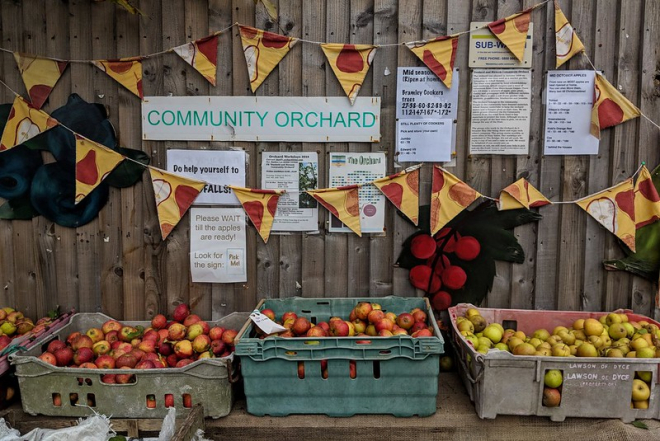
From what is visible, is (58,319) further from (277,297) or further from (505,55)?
(505,55)

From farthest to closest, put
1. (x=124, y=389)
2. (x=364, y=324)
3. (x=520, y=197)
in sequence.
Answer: (x=520, y=197)
(x=364, y=324)
(x=124, y=389)

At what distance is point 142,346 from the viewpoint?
9.24 ft

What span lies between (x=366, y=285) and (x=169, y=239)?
133 cm

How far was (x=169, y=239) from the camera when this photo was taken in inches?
127

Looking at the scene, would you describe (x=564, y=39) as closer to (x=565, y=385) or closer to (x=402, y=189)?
(x=402, y=189)

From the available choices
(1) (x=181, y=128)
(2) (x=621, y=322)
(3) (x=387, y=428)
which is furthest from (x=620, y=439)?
(1) (x=181, y=128)

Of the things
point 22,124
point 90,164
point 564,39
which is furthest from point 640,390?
point 22,124

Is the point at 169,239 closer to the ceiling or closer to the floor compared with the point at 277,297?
closer to the ceiling

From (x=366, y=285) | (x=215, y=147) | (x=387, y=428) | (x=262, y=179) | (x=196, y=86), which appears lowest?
(x=387, y=428)

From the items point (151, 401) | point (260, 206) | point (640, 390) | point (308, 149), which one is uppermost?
point (308, 149)

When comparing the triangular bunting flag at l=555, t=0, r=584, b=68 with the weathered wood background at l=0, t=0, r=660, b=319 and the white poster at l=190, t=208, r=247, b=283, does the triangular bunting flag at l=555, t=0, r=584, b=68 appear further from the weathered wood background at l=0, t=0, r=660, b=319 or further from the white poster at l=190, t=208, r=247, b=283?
the white poster at l=190, t=208, r=247, b=283

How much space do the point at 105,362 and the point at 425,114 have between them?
92.3 inches

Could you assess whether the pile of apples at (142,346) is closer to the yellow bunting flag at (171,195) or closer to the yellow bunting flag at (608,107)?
the yellow bunting flag at (171,195)

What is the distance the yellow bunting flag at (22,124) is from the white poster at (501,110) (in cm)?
269
